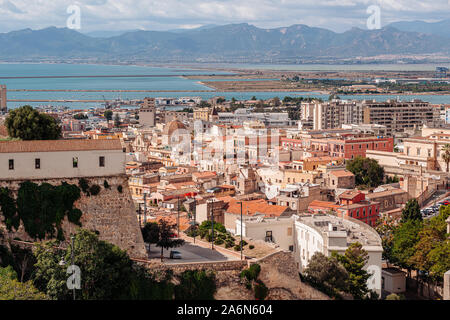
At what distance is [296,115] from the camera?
8894 cm

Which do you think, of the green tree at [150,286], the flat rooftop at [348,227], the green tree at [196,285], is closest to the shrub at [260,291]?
the green tree at [196,285]

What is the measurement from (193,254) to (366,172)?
73.7ft

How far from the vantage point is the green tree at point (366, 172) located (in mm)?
38125

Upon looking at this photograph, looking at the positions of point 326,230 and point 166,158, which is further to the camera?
point 166,158

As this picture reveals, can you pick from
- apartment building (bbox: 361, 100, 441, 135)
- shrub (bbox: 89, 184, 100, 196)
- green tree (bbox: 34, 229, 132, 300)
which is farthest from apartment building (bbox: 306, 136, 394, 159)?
green tree (bbox: 34, 229, 132, 300)

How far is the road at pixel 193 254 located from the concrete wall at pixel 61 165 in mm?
2309

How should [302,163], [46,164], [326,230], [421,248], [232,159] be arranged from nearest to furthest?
[46,164]
[326,230]
[421,248]
[302,163]
[232,159]

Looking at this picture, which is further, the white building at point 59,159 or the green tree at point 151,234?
the green tree at point 151,234

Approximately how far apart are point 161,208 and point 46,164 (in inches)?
530

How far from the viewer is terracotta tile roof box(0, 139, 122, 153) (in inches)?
643

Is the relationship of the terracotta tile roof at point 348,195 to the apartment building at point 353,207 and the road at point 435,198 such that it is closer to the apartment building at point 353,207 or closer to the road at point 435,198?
the apartment building at point 353,207

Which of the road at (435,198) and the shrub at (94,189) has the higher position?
the shrub at (94,189)
